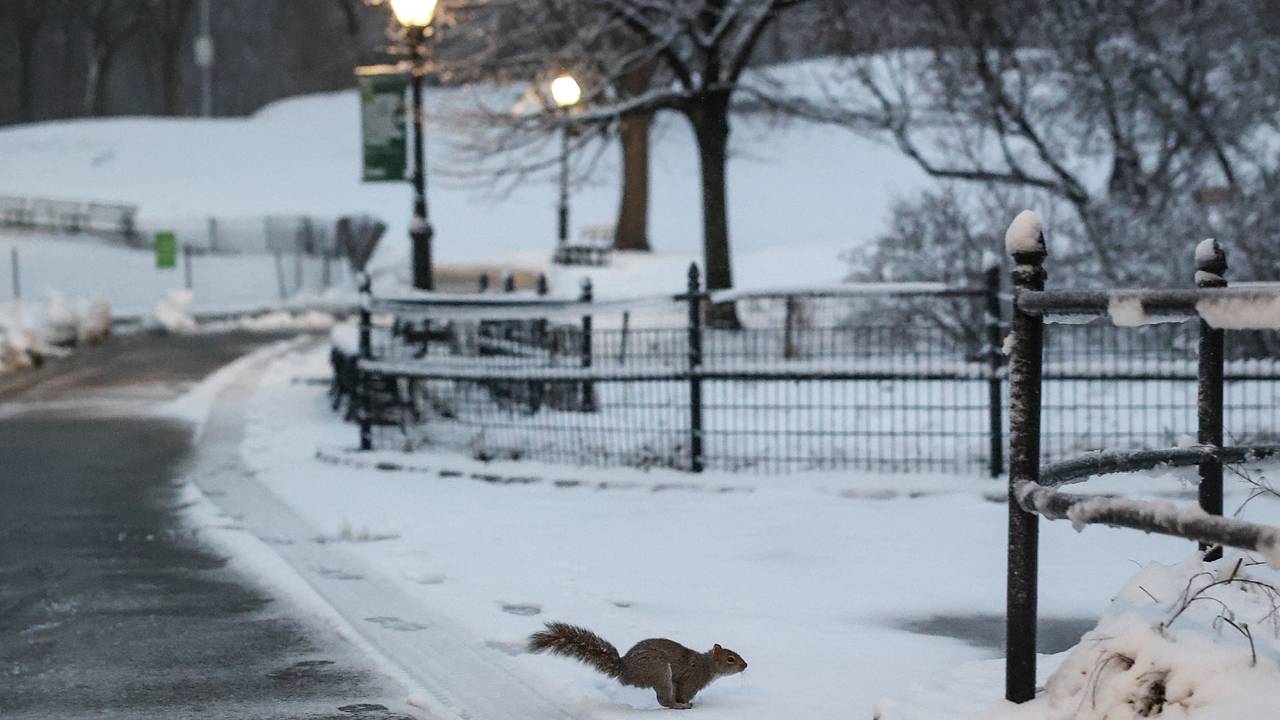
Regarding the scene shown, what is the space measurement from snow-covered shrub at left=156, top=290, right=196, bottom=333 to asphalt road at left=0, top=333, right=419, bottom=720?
17.7m

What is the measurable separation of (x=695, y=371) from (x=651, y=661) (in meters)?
5.75

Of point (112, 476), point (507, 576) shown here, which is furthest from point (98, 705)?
point (112, 476)

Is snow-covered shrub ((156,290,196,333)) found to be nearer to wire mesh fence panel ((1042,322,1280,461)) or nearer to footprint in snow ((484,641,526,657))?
wire mesh fence panel ((1042,322,1280,461))

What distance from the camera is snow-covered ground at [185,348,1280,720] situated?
6.23m

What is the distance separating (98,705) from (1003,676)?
3.22 meters

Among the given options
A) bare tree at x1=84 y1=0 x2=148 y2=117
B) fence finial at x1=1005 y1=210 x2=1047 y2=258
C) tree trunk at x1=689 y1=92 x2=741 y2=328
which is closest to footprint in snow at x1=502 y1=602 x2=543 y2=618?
fence finial at x1=1005 y1=210 x2=1047 y2=258

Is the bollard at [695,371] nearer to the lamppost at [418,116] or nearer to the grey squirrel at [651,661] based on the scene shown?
the lamppost at [418,116]

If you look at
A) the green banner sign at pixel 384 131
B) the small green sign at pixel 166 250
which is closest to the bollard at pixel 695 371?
the green banner sign at pixel 384 131

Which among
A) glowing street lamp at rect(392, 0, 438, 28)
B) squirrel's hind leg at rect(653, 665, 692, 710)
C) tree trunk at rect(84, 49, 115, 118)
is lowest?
squirrel's hind leg at rect(653, 665, 692, 710)

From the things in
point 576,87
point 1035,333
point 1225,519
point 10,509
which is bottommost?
point 10,509

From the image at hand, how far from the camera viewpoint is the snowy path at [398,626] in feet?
19.5

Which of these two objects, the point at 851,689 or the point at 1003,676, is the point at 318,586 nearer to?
the point at 851,689

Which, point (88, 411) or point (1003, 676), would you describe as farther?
point (88, 411)

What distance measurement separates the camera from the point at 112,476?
12.6 m
